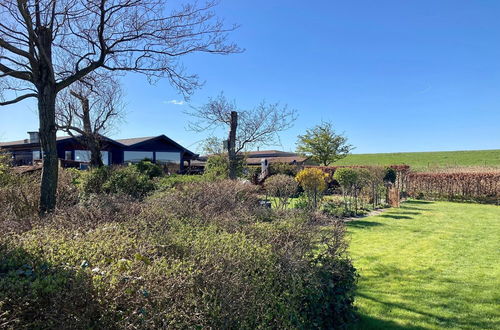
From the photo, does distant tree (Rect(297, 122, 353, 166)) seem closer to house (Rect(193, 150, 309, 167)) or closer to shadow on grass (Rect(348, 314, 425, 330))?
house (Rect(193, 150, 309, 167))

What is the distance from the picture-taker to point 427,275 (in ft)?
17.2

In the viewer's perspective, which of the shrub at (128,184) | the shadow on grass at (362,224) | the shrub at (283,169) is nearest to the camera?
the shrub at (128,184)

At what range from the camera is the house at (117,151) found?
82.3ft

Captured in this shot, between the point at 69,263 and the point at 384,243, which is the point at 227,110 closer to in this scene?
the point at 384,243

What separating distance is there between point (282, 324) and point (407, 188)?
63.6 feet

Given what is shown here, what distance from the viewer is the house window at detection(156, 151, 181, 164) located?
28.3 metres

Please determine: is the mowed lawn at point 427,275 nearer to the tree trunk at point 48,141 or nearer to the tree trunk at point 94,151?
the tree trunk at point 48,141

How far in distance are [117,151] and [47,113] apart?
2229cm

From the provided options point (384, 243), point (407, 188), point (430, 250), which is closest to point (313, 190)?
point (384, 243)

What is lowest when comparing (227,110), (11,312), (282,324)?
(282,324)

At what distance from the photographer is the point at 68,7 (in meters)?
5.61

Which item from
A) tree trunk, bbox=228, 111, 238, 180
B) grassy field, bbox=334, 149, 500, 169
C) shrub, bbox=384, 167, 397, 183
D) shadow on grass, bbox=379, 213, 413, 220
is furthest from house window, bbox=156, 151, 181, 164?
grassy field, bbox=334, 149, 500, 169

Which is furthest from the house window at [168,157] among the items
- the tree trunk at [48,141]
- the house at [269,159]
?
the tree trunk at [48,141]

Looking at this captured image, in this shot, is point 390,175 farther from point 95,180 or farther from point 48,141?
point 48,141
